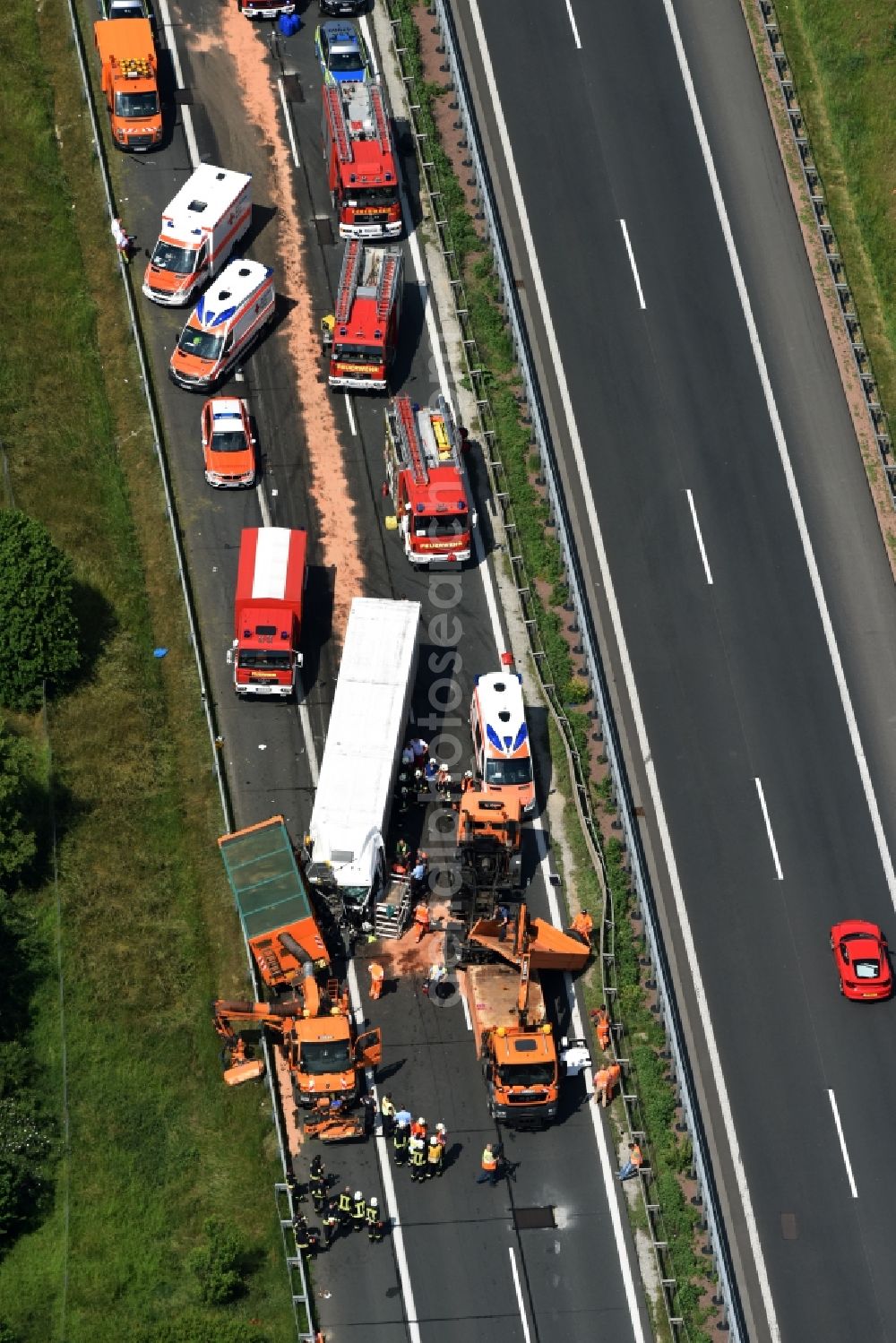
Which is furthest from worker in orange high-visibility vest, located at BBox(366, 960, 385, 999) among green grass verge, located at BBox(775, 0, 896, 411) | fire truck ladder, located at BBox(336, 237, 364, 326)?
green grass verge, located at BBox(775, 0, 896, 411)

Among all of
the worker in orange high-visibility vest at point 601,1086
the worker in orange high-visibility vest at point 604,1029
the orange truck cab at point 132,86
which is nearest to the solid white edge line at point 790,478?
the worker in orange high-visibility vest at point 604,1029

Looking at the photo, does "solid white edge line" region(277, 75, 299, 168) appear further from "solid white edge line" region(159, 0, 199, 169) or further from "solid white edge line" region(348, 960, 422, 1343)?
"solid white edge line" region(348, 960, 422, 1343)

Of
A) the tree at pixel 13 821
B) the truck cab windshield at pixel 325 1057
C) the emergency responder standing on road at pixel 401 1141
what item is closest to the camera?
the truck cab windshield at pixel 325 1057

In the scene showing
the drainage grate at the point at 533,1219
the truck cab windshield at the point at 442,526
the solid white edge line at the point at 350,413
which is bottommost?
the drainage grate at the point at 533,1219

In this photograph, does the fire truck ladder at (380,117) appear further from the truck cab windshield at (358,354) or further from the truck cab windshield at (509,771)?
the truck cab windshield at (509,771)

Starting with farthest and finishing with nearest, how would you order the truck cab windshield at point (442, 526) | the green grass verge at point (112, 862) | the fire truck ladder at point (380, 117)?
the fire truck ladder at point (380, 117) → the truck cab windshield at point (442, 526) → the green grass verge at point (112, 862)

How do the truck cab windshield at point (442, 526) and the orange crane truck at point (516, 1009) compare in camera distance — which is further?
the truck cab windshield at point (442, 526)

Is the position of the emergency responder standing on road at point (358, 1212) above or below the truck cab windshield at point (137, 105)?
below

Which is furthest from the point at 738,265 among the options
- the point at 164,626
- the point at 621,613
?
the point at 164,626
